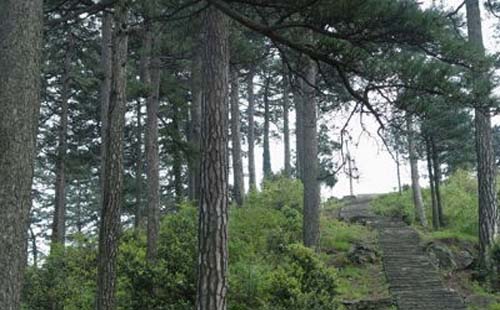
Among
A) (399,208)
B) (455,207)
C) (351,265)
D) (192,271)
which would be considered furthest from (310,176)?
(399,208)

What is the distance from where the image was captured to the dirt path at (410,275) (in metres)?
9.67

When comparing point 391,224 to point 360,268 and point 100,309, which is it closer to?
point 360,268

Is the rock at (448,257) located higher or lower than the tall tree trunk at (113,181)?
lower

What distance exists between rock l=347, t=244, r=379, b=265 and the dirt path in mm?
272

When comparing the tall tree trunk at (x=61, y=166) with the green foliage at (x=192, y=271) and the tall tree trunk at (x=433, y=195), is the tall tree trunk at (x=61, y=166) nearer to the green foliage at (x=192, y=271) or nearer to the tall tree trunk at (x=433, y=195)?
the green foliage at (x=192, y=271)

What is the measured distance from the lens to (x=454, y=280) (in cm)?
1141

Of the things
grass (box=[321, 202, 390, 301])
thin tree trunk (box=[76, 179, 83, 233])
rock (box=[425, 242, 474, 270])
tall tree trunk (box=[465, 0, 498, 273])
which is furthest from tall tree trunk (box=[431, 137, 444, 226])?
thin tree trunk (box=[76, 179, 83, 233])

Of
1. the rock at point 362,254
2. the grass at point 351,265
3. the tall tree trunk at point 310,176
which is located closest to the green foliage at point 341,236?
the grass at point 351,265

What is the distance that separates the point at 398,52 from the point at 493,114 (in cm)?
140

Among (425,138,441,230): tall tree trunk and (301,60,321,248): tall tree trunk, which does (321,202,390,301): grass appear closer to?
(301,60,321,248): tall tree trunk

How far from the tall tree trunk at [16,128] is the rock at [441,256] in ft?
33.5

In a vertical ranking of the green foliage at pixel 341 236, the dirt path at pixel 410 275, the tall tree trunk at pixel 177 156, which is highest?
the tall tree trunk at pixel 177 156

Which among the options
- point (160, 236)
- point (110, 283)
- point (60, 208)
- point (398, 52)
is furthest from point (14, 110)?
point (60, 208)

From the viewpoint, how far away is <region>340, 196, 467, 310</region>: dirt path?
381 inches
